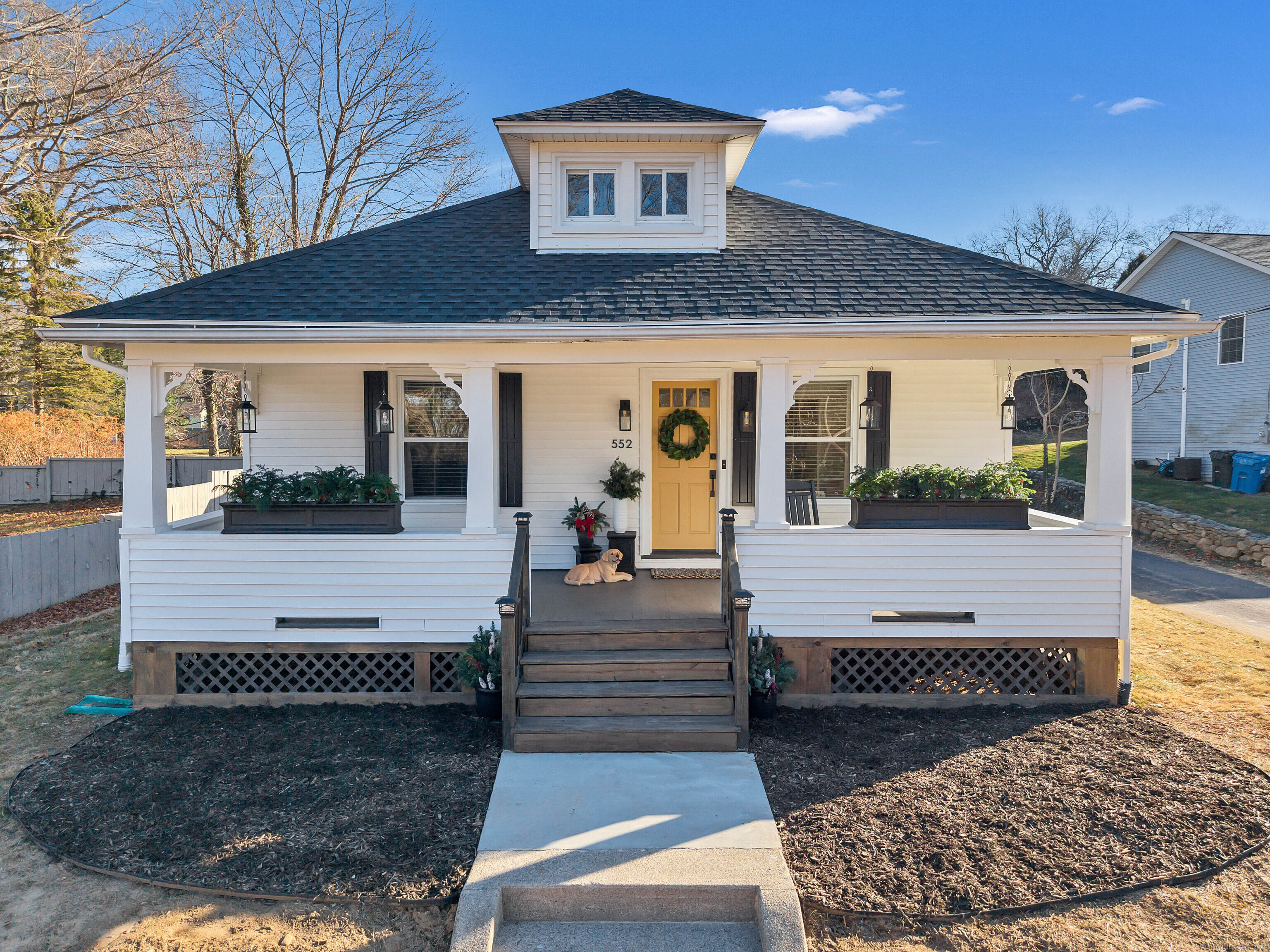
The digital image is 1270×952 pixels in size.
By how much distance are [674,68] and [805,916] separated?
17552mm

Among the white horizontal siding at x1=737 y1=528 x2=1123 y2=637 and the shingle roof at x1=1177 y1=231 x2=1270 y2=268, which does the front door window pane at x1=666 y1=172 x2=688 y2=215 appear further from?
the shingle roof at x1=1177 y1=231 x2=1270 y2=268

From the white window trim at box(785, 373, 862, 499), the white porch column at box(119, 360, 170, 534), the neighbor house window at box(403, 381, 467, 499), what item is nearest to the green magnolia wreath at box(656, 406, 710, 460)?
the white window trim at box(785, 373, 862, 499)

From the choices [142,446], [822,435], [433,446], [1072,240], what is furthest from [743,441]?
[1072,240]

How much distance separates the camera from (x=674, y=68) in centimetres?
1661

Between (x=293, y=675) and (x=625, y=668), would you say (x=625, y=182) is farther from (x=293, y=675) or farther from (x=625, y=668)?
(x=293, y=675)

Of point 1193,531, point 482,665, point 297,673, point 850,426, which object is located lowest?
point 297,673

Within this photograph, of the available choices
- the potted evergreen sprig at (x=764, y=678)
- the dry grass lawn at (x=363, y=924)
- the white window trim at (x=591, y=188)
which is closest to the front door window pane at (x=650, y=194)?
the white window trim at (x=591, y=188)

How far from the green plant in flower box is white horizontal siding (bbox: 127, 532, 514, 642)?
0.31 metres

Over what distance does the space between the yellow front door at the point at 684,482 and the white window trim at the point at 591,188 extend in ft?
6.19

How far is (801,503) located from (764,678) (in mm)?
2723

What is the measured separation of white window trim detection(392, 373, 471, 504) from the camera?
7.96 meters

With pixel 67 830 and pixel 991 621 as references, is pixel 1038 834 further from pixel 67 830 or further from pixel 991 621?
pixel 67 830

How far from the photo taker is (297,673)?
6375 millimetres

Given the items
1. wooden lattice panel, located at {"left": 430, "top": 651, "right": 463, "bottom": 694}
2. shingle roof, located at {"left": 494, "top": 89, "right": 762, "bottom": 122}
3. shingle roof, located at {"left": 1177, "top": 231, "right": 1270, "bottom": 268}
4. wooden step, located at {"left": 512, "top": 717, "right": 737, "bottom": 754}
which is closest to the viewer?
wooden step, located at {"left": 512, "top": 717, "right": 737, "bottom": 754}
